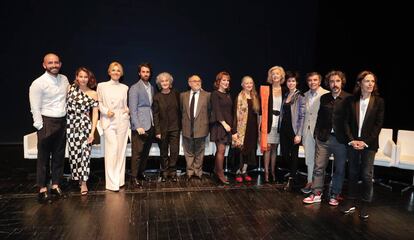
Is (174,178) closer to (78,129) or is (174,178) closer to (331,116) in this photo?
(78,129)

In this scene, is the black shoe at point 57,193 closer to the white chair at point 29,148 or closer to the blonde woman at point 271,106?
the white chair at point 29,148

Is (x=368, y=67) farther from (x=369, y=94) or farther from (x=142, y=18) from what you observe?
(x=142, y=18)

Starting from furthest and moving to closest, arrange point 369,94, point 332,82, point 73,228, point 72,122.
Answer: point 72,122 < point 332,82 < point 369,94 < point 73,228

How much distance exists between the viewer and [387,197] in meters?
3.76

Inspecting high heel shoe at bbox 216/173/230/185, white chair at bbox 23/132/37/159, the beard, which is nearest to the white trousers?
the beard

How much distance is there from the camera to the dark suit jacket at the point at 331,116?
127 inches

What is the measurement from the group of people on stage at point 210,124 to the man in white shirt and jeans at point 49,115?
0.03 ft

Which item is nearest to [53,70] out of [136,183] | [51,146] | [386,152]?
[51,146]

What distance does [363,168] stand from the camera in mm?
3102

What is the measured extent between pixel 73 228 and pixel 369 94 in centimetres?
318

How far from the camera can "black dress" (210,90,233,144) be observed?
394cm

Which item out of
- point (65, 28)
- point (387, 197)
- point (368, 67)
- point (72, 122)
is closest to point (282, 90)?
point (387, 197)

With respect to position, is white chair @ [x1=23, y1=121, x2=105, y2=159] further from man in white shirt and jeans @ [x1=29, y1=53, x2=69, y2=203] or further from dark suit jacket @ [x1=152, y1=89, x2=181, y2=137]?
dark suit jacket @ [x1=152, y1=89, x2=181, y2=137]

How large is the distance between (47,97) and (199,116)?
1820mm
